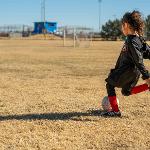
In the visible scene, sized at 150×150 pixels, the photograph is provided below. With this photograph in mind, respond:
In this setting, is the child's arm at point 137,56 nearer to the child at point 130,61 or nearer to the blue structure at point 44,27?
the child at point 130,61

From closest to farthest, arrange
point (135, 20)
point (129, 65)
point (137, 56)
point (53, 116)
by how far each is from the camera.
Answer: point (137, 56)
point (135, 20)
point (129, 65)
point (53, 116)

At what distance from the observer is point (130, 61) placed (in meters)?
7.04

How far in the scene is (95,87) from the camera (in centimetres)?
1082

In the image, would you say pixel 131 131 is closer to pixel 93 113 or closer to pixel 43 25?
pixel 93 113

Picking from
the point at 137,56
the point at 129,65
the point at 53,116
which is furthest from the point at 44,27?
the point at 137,56

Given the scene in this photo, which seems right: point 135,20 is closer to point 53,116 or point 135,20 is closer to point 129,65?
point 129,65

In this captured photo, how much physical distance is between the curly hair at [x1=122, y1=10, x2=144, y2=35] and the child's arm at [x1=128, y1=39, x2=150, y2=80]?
0.27 meters

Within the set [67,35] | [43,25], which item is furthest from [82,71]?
[43,25]

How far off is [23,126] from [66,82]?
5.11 metres

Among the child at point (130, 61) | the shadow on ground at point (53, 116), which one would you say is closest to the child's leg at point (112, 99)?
the child at point (130, 61)

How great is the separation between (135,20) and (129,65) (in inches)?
26.1

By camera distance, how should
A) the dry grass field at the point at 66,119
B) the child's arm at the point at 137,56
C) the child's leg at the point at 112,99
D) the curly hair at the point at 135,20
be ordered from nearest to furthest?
the dry grass field at the point at 66,119 → the child's arm at the point at 137,56 → the curly hair at the point at 135,20 → the child's leg at the point at 112,99

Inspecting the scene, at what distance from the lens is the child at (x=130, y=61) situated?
6.79 m

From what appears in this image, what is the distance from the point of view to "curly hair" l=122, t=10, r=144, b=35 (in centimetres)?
696
